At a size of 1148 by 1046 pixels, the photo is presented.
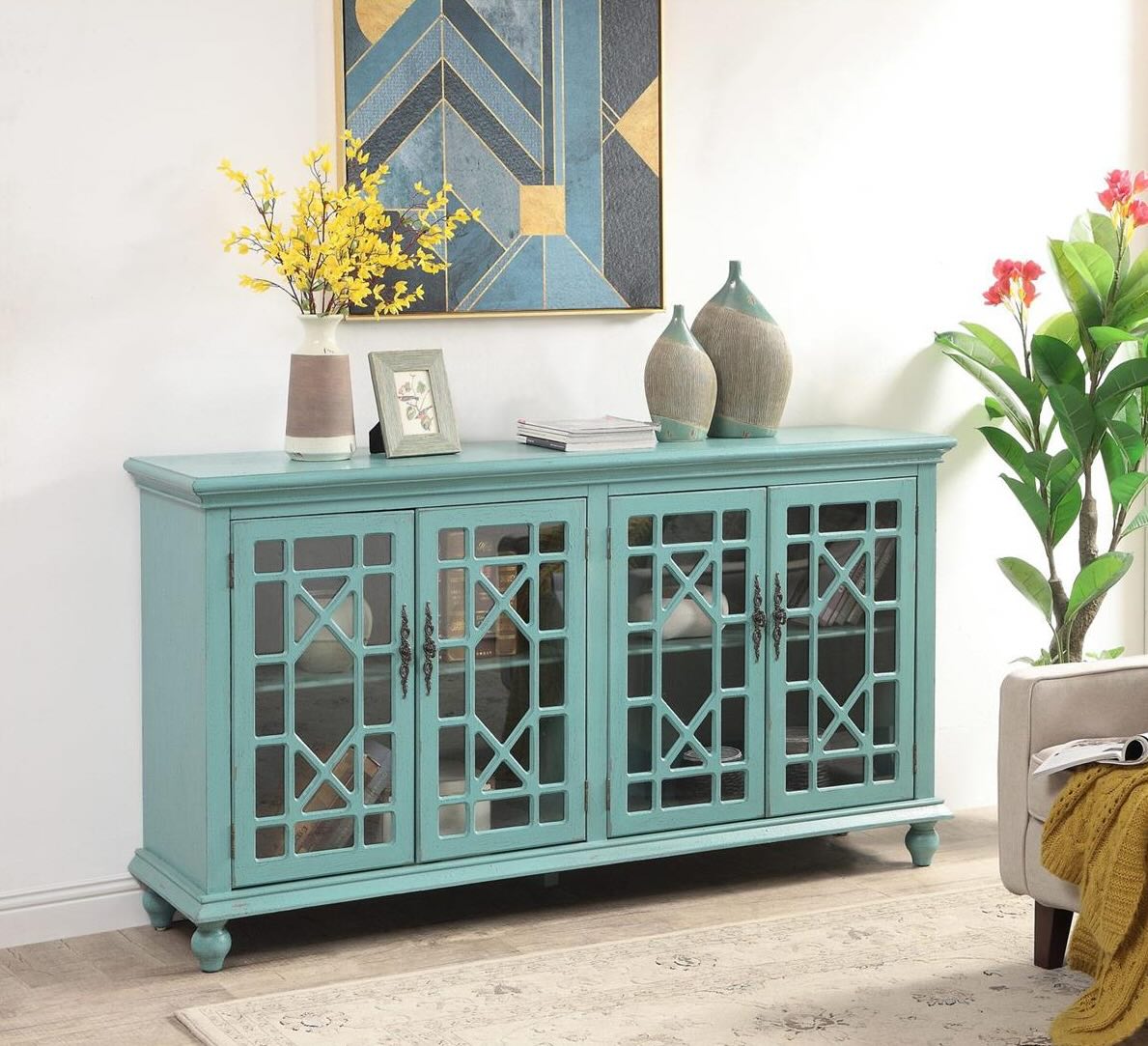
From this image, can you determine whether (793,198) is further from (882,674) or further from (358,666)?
(358,666)

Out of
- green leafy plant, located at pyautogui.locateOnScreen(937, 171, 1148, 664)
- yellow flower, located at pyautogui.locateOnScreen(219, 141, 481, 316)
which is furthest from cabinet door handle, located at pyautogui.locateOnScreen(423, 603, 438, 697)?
green leafy plant, located at pyautogui.locateOnScreen(937, 171, 1148, 664)

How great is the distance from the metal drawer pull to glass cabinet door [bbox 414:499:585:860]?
0.41 m

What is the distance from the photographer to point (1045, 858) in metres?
3.20

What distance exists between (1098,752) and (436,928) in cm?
140

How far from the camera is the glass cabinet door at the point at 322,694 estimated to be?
3385mm

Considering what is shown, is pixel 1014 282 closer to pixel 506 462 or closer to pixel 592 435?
pixel 592 435

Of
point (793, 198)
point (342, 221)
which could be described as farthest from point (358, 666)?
point (793, 198)

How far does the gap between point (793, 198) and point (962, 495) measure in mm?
903

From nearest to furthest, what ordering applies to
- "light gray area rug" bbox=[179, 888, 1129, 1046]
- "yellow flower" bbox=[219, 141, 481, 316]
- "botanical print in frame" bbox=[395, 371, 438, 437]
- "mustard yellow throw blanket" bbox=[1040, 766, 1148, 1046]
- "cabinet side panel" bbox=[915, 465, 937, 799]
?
1. "mustard yellow throw blanket" bbox=[1040, 766, 1148, 1046]
2. "light gray area rug" bbox=[179, 888, 1129, 1046]
3. "yellow flower" bbox=[219, 141, 481, 316]
4. "botanical print in frame" bbox=[395, 371, 438, 437]
5. "cabinet side panel" bbox=[915, 465, 937, 799]

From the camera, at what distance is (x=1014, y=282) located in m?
4.21

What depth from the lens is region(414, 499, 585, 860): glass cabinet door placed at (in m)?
3.54

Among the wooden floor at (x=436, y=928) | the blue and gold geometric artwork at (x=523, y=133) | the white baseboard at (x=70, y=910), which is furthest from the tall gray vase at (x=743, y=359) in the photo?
the white baseboard at (x=70, y=910)

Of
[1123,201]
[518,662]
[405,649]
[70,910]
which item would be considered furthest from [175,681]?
[1123,201]

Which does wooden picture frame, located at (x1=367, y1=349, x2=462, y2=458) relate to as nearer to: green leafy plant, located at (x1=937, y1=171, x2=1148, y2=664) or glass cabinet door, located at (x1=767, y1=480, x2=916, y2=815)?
glass cabinet door, located at (x1=767, y1=480, x2=916, y2=815)
